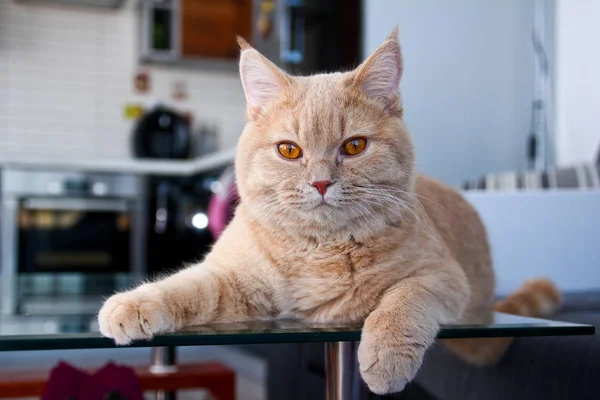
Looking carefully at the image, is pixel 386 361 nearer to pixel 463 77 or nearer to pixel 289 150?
pixel 289 150

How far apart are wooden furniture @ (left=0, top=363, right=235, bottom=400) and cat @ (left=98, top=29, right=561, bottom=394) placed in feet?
1.93

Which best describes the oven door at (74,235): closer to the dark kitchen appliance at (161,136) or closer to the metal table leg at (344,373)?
the dark kitchen appliance at (161,136)

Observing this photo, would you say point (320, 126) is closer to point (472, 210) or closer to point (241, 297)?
point (241, 297)

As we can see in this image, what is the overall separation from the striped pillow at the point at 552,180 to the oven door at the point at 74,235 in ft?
6.91

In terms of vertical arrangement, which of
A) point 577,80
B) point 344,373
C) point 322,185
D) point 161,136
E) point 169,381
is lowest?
point 169,381

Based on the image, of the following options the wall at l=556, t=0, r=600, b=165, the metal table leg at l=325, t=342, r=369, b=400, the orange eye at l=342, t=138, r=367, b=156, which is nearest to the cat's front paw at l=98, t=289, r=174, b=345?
the metal table leg at l=325, t=342, r=369, b=400

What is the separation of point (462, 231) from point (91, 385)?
78cm

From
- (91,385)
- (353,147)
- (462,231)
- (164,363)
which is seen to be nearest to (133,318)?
(353,147)

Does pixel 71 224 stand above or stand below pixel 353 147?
below

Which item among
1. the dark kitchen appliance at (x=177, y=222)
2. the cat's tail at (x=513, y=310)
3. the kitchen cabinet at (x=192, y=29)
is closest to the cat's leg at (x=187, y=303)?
the cat's tail at (x=513, y=310)

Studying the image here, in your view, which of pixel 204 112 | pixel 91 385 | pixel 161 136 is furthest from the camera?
pixel 204 112

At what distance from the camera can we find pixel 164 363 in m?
1.69

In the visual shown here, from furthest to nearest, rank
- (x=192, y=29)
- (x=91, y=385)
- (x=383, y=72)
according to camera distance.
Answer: (x=192, y=29)
(x=91, y=385)
(x=383, y=72)

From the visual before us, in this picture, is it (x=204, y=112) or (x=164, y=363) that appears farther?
(x=204, y=112)
